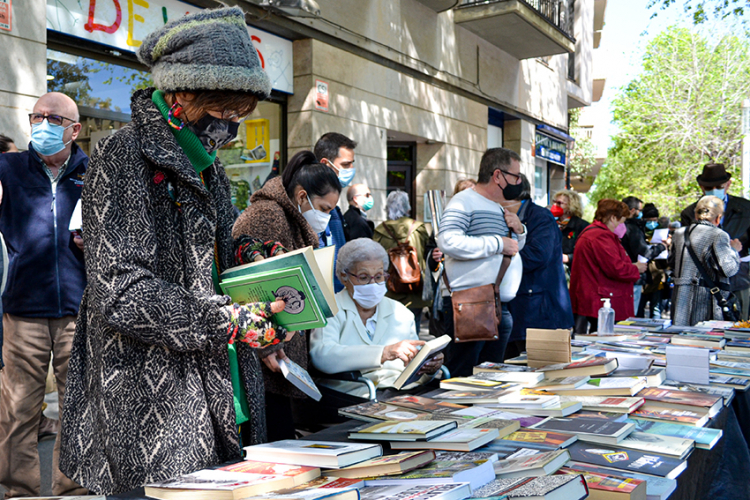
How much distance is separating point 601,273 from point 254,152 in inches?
187

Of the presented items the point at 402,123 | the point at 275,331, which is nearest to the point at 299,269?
the point at 275,331

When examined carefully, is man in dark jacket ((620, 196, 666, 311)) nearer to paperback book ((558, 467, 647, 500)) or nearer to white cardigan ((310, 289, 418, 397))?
white cardigan ((310, 289, 418, 397))

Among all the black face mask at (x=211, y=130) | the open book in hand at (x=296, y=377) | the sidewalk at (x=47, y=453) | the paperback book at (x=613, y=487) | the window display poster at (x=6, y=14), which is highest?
the window display poster at (x=6, y=14)

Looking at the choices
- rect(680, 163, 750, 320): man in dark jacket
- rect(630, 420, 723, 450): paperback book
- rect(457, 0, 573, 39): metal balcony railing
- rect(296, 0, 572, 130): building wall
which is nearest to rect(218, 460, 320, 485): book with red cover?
rect(630, 420, 723, 450): paperback book

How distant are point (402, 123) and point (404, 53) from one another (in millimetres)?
1128

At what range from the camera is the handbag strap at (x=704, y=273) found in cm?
573

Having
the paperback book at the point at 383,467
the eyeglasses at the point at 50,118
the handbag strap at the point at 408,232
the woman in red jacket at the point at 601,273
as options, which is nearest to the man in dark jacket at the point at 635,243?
the woman in red jacket at the point at 601,273

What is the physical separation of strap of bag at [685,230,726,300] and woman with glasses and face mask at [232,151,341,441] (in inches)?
151

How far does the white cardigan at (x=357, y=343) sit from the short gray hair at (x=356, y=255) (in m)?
0.13

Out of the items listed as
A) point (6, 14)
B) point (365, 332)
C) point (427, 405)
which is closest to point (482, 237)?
point (365, 332)

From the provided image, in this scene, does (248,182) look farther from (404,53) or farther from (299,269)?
(299,269)

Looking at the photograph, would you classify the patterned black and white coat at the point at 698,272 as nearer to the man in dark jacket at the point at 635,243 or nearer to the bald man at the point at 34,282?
the man in dark jacket at the point at 635,243

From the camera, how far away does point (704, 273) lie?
5.81 metres

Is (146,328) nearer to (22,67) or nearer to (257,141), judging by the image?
(22,67)
